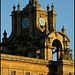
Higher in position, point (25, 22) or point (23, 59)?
point (25, 22)

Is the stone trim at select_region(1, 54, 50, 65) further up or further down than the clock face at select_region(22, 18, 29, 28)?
further down

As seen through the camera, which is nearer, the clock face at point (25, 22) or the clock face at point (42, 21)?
the clock face at point (42, 21)

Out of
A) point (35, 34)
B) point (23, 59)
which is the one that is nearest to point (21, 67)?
point (23, 59)

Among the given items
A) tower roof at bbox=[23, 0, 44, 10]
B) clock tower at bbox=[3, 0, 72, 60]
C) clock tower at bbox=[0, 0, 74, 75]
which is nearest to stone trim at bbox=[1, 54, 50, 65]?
clock tower at bbox=[0, 0, 74, 75]

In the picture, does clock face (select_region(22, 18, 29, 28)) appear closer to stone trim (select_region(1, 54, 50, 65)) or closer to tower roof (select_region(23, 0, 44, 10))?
tower roof (select_region(23, 0, 44, 10))

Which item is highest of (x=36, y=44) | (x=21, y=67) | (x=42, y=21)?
(x=42, y=21)

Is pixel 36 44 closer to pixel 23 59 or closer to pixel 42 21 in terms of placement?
pixel 42 21

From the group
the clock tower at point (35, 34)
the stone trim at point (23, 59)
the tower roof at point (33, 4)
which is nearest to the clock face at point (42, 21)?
the clock tower at point (35, 34)

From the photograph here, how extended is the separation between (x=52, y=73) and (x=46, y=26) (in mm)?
8363

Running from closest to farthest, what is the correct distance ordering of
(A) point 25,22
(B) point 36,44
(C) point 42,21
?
(B) point 36,44, (C) point 42,21, (A) point 25,22

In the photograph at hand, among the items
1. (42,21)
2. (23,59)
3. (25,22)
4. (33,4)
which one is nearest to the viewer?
(23,59)

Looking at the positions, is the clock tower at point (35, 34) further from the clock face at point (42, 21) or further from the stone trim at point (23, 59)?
the stone trim at point (23, 59)

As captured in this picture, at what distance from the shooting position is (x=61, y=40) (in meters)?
66.4

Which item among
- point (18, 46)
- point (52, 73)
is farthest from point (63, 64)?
point (18, 46)
